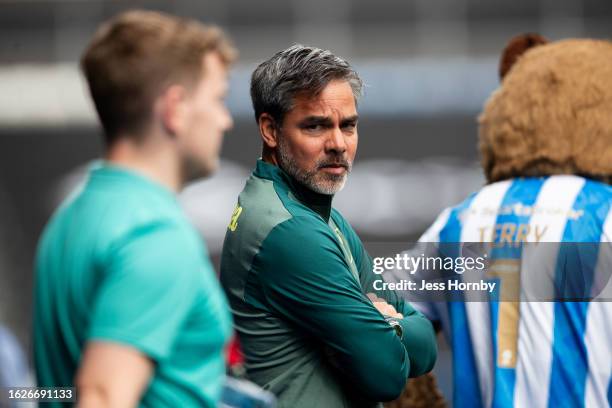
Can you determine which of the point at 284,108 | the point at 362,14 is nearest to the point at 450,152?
the point at 362,14

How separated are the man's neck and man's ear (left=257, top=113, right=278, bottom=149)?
35.7 inches

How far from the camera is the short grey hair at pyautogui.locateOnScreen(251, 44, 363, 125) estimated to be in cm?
272

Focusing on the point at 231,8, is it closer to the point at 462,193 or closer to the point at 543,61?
the point at 462,193

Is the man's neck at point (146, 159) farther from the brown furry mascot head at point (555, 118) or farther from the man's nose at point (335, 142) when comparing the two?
the brown furry mascot head at point (555, 118)

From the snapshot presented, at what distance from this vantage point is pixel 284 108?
2.74 metres

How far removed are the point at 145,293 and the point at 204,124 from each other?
1.12 ft

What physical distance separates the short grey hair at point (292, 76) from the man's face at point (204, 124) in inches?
31.0

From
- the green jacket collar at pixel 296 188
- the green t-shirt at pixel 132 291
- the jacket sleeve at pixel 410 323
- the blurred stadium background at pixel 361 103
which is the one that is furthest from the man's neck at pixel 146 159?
the blurred stadium background at pixel 361 103

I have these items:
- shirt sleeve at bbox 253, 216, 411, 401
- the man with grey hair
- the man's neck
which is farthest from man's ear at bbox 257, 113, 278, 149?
the man's neck

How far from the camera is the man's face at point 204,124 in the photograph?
1.88m

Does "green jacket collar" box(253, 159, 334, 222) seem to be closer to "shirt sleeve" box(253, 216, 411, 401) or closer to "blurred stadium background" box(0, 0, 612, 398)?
"shirt sleeve" box(253, 216, 411, 401)

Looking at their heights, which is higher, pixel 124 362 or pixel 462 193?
pixel 124 362

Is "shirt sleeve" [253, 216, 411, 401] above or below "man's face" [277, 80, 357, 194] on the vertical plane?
below

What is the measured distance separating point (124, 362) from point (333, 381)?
0.98m
